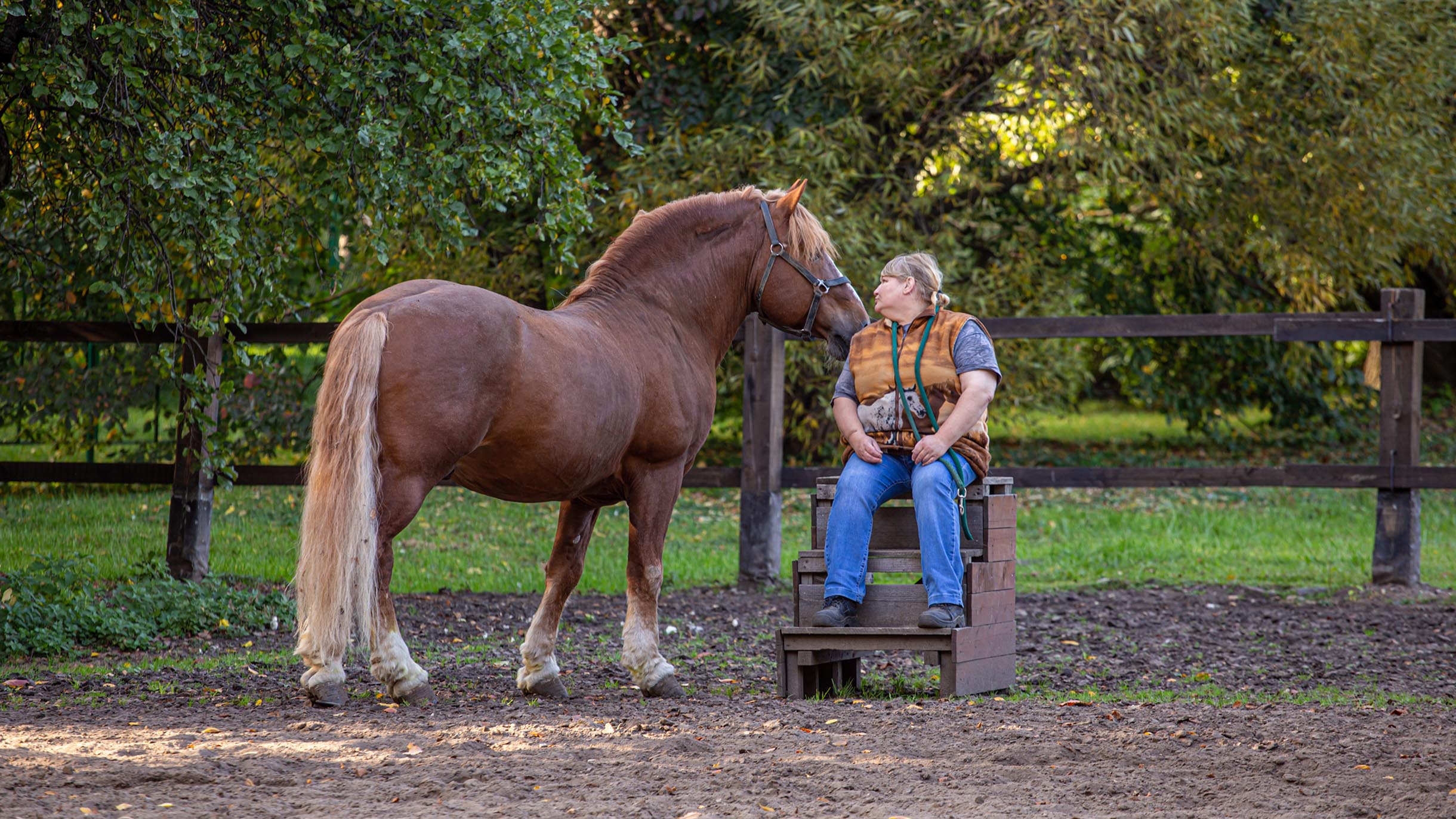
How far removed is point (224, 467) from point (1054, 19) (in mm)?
7308

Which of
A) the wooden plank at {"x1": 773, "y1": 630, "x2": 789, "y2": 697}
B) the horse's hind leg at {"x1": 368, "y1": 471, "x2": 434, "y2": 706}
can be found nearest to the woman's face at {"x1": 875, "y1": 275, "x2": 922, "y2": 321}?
the wooden plank at {"x1": 773, "y1": 630, "x2": 789, "y2": 697}

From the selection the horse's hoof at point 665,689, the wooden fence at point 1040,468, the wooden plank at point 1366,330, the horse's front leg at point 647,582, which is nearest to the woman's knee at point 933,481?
the horse's front leg at point 647,582

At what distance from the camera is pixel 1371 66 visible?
1147 centimetres

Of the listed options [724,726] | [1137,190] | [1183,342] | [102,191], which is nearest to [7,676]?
[102,191]

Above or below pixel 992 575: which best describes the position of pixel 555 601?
below

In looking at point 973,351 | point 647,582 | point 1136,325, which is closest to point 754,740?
point 647,582

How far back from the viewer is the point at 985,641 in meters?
4.80

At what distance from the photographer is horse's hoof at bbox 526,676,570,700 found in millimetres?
4738

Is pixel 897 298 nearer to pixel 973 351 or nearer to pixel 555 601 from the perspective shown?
pixel 973 351

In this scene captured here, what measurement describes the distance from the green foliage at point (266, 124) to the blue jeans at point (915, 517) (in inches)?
84.8

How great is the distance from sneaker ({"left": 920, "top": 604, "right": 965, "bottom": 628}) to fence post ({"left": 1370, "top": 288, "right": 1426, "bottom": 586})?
13.5 feet

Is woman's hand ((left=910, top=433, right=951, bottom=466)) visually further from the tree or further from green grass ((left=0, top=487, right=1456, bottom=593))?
the tree

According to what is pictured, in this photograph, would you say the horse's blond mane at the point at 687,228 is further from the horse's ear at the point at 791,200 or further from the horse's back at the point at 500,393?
the horse's back at the point at 500,393

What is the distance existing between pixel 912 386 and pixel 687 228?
3.40ft
